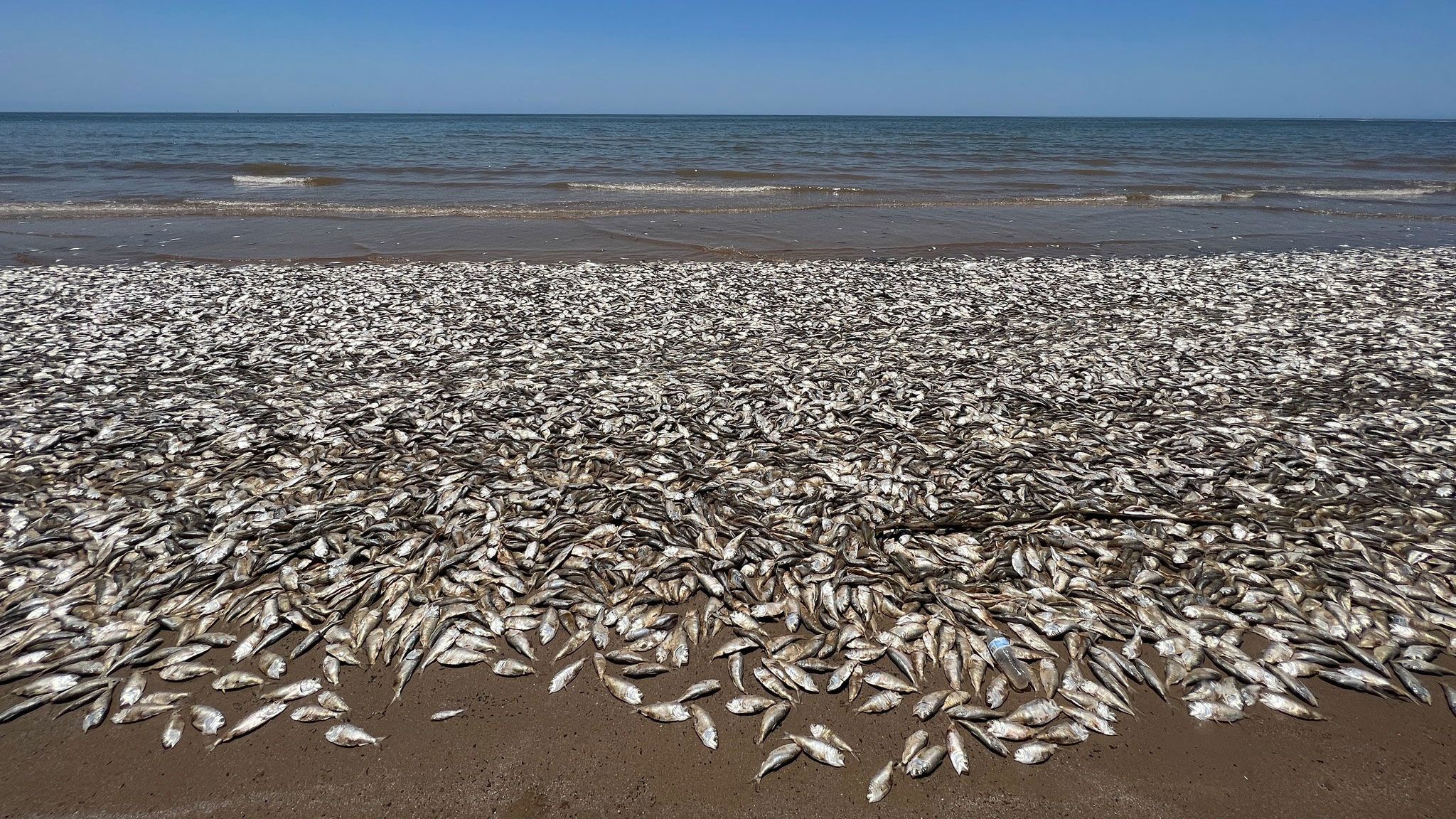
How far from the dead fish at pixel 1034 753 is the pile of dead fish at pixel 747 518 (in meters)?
0.02

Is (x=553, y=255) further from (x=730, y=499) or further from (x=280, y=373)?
(x=730, y=499)

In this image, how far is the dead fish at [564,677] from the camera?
4.43 m

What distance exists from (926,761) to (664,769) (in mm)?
→ 1466

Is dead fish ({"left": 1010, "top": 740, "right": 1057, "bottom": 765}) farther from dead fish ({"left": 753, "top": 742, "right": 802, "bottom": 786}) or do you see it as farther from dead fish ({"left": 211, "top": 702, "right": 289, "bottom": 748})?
dead fish ({"left": 211, "top": 702, "right": 289, "bottom": 748})

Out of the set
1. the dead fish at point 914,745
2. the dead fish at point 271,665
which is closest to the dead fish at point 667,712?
the dead fish at point 914,745

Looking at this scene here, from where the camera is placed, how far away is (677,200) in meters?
27.6

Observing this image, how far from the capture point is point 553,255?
1742 centimetres

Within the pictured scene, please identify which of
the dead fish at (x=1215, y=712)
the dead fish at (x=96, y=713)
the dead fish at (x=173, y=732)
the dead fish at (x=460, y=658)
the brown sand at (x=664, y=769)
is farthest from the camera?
the dead fish at (x=460, y=658)

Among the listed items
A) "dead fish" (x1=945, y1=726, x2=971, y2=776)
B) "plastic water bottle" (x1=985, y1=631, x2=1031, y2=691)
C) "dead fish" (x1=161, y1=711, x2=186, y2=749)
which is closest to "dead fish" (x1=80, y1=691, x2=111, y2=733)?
"dead fish" (x1=161, y1=711, x2=186, y2=749)

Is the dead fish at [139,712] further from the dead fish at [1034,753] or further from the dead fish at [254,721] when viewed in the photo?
the dead fish at [1034,753]

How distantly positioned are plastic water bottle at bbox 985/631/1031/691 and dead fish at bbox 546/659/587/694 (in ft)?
8.83

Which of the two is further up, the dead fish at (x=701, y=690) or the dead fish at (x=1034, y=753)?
the dead fish at (x=701, y=690)

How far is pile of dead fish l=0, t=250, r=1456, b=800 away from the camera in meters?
4.46

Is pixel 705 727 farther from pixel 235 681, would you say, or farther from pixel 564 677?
pixel 235 681
